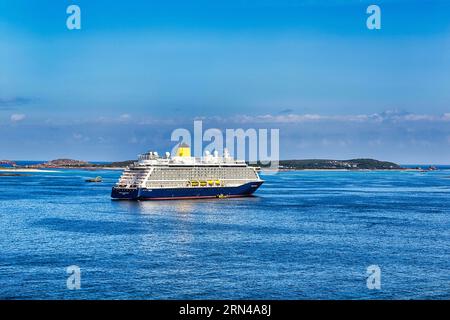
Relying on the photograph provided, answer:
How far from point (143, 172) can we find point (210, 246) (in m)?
32.2

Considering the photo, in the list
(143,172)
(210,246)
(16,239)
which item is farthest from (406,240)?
(143,172)

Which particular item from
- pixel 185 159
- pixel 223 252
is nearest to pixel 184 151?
pixel 185 159

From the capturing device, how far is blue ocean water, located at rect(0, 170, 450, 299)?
78.7 ft

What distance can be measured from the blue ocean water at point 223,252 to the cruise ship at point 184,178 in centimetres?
1009

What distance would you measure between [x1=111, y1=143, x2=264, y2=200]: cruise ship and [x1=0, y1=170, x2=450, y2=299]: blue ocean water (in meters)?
10.1

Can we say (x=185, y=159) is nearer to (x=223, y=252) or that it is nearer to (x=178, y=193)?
(x=178, y=193)

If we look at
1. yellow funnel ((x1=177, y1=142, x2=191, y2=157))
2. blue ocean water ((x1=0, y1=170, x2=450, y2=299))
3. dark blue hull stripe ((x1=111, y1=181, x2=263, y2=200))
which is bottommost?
blue ocean water ((x1=0, y1=170, x2=450, y2=299))

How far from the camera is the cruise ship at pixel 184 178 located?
62.9 m

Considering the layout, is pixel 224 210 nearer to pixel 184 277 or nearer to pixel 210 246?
pixel 210 246

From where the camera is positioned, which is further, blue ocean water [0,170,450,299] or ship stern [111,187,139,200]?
ship stern [111,187,139,200]

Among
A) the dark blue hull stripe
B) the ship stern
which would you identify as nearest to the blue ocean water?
Result: the ship stern

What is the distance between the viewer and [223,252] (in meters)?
31.5

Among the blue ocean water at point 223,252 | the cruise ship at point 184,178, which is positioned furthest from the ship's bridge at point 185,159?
the blue ocean water at point 223,252

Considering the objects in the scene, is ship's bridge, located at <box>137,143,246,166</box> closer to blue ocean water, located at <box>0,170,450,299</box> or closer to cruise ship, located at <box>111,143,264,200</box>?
cruise ship, located at <box>111,143,264,200</box>
